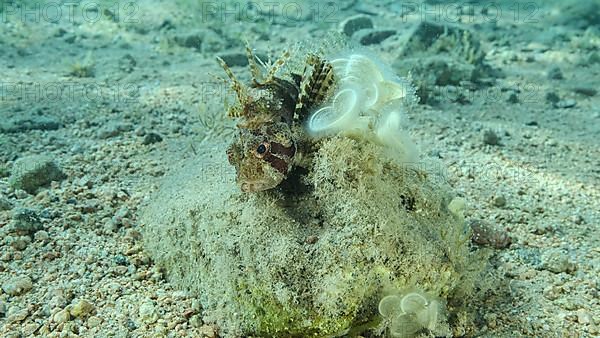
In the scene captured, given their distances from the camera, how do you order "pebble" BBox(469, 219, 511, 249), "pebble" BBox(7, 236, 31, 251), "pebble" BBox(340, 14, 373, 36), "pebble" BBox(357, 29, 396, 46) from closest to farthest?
1. "pebble" BBox(7, 236, 31, 251)
2. "pebble" BBox(469, 219, 511, 249)
3. "pebble" BBox(357, 29, 396, 46)
4. "pebble" BBox(340, 14, 373, 36)

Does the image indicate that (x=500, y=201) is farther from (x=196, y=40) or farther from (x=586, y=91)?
(x=196, y=40)

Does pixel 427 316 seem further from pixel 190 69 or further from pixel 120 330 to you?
pixel 190 69

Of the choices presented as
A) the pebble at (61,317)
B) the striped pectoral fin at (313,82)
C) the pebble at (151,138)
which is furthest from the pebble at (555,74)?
A: the pebble at (61,317)

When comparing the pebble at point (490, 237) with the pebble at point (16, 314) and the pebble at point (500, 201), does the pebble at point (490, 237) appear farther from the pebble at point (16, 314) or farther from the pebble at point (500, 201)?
the pebble at point (16, 314)

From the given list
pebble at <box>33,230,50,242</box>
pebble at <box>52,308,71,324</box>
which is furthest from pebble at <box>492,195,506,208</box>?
pebble at <box>33,230,50,242</box>

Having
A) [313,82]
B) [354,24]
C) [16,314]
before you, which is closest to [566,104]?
[354,24]

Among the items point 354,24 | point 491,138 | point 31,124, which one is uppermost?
point 354,24

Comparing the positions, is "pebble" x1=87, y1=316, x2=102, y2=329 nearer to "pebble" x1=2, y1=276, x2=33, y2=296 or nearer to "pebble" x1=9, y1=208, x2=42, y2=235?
"pebble" x1=2, y1=276, x2=33, y2=296
